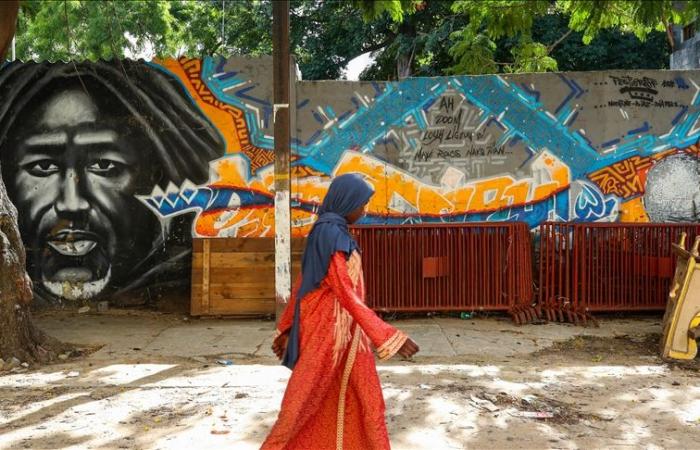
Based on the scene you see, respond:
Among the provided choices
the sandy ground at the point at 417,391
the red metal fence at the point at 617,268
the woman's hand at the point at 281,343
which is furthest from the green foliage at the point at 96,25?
the woman's hand at the point at 281,343

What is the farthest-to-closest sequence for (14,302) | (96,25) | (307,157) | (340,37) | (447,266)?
(340,37), (96,25), (307,157), (447,266), (14,302)

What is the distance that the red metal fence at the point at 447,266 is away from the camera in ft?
27.7

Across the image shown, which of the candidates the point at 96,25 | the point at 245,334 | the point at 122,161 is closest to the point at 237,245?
the point at 245,334

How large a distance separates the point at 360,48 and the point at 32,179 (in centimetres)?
1549

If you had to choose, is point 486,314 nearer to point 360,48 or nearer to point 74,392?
point 74,392

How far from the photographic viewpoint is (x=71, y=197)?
8.95 metres

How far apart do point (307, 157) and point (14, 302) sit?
382cm

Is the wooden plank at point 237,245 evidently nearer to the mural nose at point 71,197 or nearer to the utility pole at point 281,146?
the utility pole at point 281,146

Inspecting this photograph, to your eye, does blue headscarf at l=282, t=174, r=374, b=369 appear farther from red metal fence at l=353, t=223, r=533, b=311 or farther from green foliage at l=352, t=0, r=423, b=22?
red metal fence at l=353, t=223, r=533, b=311

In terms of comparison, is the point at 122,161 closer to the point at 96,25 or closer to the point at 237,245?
the point at 237,245

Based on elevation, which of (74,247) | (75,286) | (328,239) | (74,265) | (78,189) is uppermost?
(78,189)

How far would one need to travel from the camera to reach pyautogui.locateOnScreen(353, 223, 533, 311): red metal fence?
8445mm

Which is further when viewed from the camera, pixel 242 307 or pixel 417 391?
pixel 242 307

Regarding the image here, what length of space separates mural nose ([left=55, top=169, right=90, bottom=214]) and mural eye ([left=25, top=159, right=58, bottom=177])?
0.20 metres
